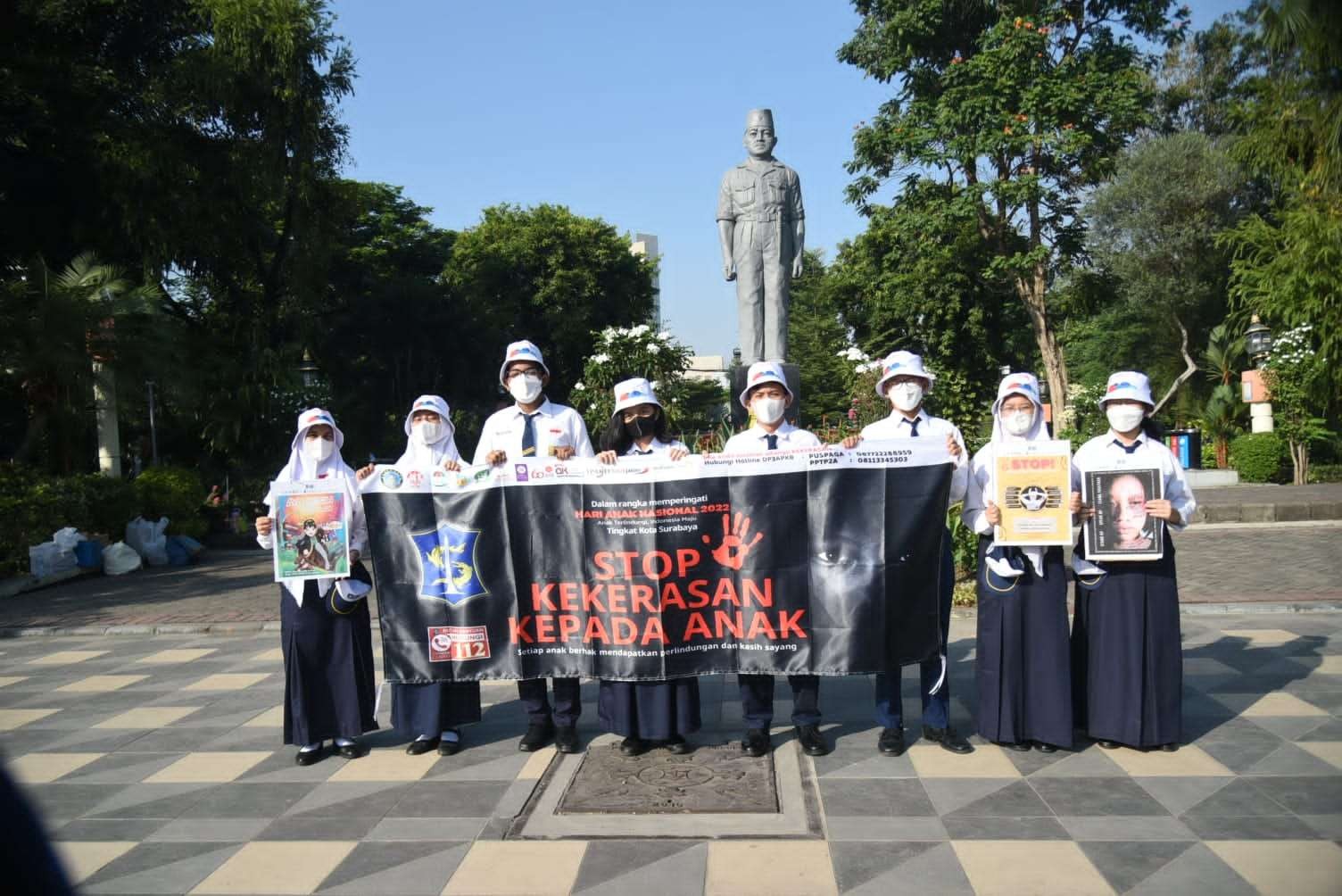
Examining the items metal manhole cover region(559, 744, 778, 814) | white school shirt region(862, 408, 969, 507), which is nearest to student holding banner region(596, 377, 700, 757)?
metal manhole cover region(559, 744, 778, 814)

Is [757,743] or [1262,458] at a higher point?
[1262,458]

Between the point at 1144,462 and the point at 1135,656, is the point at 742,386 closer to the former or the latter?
the point at 1144,462

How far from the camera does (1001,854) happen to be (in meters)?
3.94

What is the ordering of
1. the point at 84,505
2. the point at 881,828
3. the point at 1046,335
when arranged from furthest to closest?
the point at 1046,335, the point at 84,505, the point at 881,828

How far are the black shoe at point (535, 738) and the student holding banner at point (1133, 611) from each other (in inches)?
113

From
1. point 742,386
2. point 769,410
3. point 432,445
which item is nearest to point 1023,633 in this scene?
point 769,410

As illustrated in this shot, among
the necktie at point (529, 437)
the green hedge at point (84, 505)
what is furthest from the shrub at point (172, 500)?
the necktie at point (529, 437)

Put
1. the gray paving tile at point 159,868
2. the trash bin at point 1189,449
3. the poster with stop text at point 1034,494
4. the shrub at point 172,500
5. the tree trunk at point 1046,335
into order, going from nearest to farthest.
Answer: the gray paving tile at point 159,868
the poster with stop text at point 1034,494
the shrub at point 172,500
the trash bin at point 1189,449
the tree trunk at point 1046,335

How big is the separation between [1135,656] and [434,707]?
12.1ft

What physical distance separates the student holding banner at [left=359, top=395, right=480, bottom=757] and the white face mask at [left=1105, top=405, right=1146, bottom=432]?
3.48m

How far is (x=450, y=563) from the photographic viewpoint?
17.7 ft

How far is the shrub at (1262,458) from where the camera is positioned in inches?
844

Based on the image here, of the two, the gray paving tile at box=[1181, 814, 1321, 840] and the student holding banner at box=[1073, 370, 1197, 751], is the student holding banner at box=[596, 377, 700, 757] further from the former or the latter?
the gray paving tile at box=[1181, 814, 1321, 840]

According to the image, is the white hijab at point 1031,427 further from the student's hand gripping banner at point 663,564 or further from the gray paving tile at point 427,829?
the gray paving tile at point 427,829
